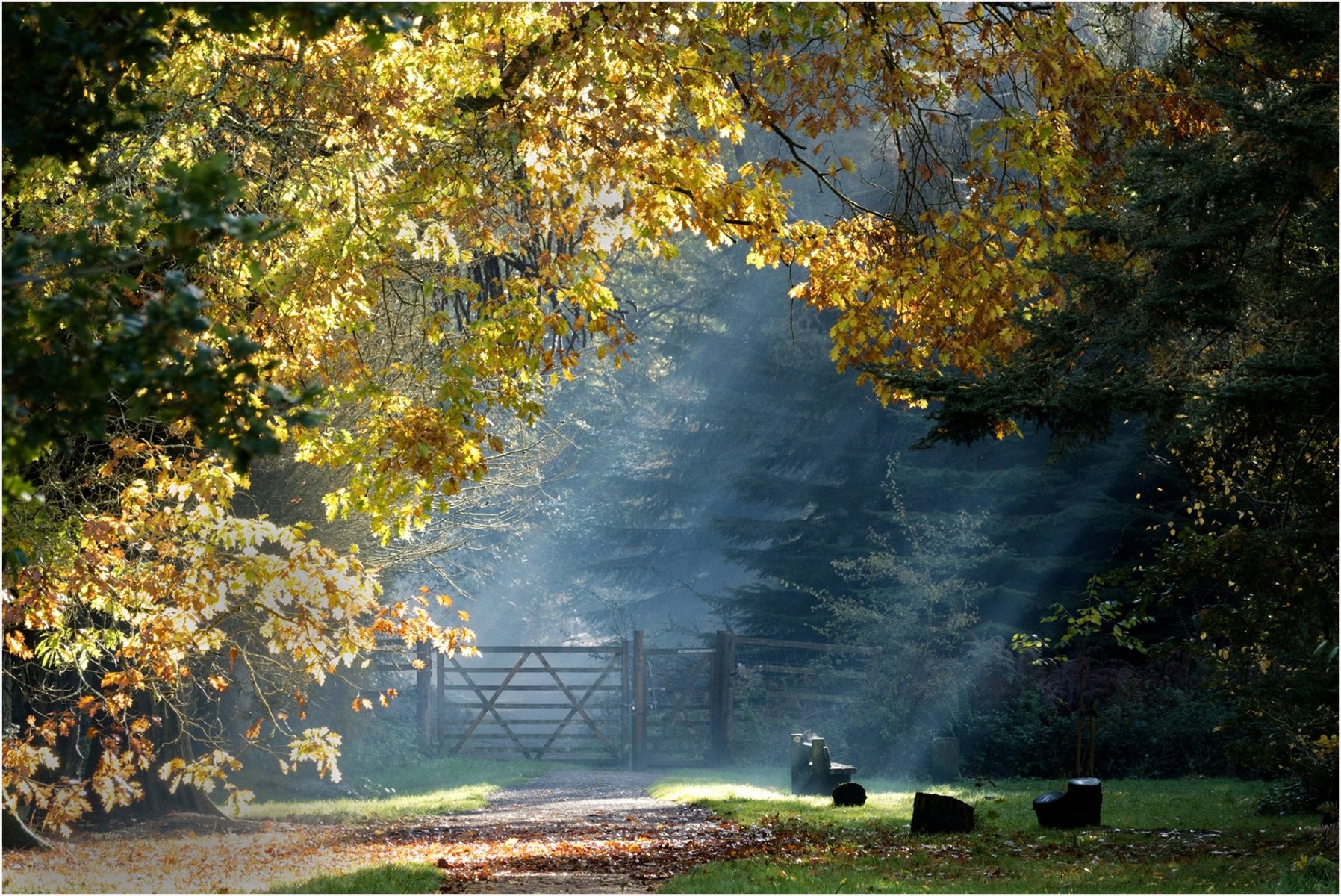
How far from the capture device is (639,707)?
65.0 feet

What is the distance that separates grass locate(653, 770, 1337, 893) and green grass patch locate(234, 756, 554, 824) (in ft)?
11.4

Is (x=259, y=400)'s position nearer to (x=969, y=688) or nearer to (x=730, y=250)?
(x=969, y=688)

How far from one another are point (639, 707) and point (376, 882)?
12.5 meters

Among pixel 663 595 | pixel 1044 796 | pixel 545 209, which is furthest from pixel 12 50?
pixel 663 595

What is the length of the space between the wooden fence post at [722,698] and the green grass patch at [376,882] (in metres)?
11.5

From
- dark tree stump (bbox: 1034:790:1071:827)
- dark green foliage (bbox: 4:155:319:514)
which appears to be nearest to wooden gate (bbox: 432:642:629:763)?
dark tree stump (bbox: 1034:790:1071:827)

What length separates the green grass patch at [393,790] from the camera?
13.2 metres

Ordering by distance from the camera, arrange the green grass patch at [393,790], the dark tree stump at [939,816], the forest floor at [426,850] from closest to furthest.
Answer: the forest floor at [426,850] → the dark tree stump at [939,816] → the green grass patch at [393,790]

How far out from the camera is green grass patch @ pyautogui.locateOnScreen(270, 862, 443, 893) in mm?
7277

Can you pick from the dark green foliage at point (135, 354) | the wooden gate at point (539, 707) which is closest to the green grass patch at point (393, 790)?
the wooden gate at point (539, 707)

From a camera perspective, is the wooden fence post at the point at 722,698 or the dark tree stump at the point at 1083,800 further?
the wooden fence post at the point at 722,698

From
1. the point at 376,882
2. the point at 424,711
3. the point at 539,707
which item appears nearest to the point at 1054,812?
the point at 376,882

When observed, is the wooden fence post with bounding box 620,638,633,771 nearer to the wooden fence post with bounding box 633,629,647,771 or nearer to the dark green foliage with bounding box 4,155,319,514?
the wooden fence post with bounding box 633,629,647,771

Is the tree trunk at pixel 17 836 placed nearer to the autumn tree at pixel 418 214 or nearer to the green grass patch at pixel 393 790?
the autumn tree at pixel 418 214
